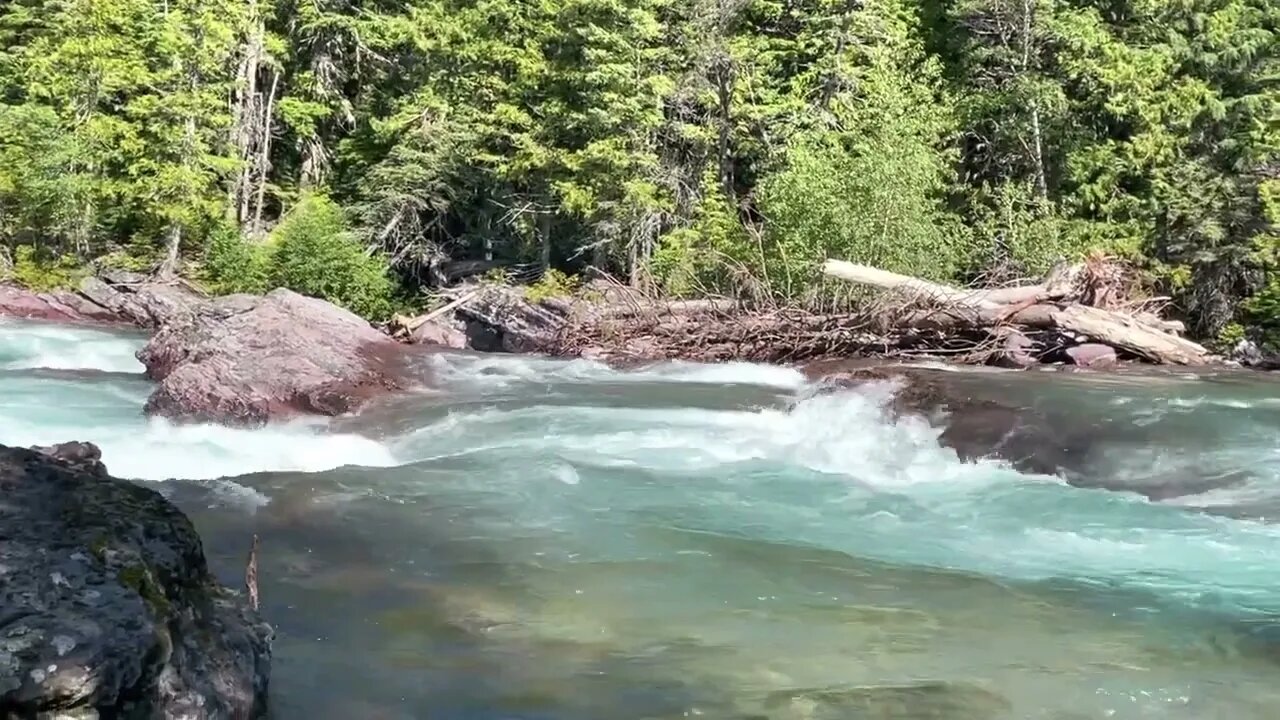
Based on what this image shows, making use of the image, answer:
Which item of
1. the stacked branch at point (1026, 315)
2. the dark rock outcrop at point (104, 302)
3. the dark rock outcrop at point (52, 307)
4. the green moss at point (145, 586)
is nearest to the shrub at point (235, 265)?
the dark rock outcrop at point (104, 302)

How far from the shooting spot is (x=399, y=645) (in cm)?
646

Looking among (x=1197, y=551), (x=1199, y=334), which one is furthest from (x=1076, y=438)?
(x=1199, y=334)

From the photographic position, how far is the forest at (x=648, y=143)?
23.4 meters

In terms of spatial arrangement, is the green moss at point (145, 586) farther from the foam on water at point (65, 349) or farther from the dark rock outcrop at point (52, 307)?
the dark rock outcrop at point (52, 307)

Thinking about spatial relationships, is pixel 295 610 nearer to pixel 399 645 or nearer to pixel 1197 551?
pixel 399 645

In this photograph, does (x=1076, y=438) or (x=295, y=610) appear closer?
(x=295, y=610)

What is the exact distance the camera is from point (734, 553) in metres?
8.67

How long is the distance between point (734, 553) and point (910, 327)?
1077 cm

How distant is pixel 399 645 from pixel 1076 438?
8036mm

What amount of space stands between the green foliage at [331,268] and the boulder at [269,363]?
37.8ft

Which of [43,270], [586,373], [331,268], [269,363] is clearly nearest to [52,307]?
[43,270]

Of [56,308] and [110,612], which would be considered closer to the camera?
[110,612]

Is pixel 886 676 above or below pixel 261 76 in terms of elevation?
below

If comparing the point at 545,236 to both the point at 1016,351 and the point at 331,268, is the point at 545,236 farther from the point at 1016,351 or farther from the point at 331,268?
the point at 1016,351
